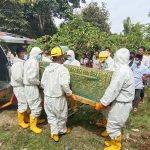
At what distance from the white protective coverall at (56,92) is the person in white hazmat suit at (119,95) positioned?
821 millimetres

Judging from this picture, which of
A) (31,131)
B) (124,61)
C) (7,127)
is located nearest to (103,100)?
(124,61)

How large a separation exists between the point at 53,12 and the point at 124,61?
20.0 m

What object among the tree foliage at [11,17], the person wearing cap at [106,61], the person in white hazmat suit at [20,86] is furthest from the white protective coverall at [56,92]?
the tree foliage at [11,17]

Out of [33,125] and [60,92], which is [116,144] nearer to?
[60,92]

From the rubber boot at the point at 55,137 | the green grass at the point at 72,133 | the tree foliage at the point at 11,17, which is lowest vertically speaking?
the green grass at the point at 72,133

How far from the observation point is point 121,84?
17.3ft

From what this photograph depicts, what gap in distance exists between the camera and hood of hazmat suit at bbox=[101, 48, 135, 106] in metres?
5.27

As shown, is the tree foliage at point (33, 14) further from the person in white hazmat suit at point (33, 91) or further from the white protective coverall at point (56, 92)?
the white protective coverall at point (56, 92)

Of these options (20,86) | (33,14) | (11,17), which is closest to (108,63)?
(20,86)

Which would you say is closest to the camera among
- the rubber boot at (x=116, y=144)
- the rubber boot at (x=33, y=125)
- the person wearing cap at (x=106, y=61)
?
the rubber boot at (x=116, y=144)

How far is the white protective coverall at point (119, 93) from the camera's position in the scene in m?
5.29

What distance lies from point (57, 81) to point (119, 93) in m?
1.29

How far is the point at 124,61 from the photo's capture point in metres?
5.43

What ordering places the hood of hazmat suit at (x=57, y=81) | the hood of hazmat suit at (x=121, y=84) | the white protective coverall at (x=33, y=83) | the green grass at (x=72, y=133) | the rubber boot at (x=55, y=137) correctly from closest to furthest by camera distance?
the hood of hazmat suit at (x=121, y=84) → the hood of hazmat suit at (x=57, y=81) → the green grass at (x=72, y=133) → the rubber boot at (x=55, y=137) → the white protective coverall at (x=33, y=83)
